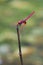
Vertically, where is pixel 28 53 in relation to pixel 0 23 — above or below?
below

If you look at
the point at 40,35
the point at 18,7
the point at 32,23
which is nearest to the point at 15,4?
the point at 18,7

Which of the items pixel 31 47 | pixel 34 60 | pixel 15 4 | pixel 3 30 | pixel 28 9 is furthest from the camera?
pixel 15 4

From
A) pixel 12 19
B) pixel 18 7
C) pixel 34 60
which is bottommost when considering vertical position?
pixel 34 60

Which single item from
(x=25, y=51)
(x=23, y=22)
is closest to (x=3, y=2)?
(x=25, y=51)

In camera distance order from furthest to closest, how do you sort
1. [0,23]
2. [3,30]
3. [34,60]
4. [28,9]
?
[28,9] < [0,23] < [3,30] < [34,60]

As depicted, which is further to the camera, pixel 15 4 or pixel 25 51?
pixel 15 4

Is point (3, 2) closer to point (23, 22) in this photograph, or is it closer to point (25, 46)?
point (25, 46)

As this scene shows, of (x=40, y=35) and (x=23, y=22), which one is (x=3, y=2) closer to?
(x=40, y=35)
